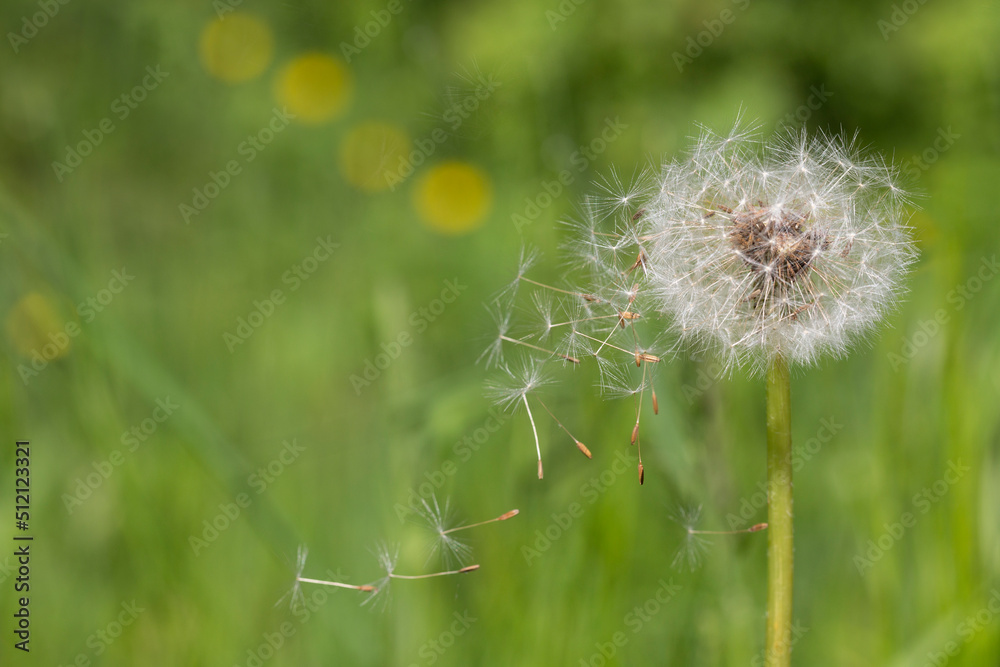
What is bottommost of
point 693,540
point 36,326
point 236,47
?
point 693,540

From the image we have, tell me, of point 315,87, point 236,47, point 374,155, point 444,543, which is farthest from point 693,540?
point 236,47

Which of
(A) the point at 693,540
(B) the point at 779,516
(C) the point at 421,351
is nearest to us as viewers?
(B) the point at 779,516

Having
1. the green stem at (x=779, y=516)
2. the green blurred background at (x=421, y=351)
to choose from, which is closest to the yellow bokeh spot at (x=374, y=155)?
the green blurred background at (x=421, y=351)

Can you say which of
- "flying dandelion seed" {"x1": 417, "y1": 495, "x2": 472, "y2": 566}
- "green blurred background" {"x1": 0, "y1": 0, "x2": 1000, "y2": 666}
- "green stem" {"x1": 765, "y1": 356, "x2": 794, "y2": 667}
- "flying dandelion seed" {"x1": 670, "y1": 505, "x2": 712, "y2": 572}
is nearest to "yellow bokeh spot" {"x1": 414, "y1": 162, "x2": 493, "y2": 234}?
"green blurred background" {"x1": 0, "y1": 0, "x2": 1000, "y2": 666}

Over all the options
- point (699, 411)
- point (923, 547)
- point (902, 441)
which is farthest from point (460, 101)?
point (923, 547)

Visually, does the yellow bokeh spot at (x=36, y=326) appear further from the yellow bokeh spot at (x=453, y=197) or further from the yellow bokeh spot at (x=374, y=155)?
the yellow bokeh spot at (x=453, y=197)

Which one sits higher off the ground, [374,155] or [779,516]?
[779,516]

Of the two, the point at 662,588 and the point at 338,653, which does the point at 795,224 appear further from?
the point at 338,653

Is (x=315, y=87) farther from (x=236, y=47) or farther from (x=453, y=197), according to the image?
(x=453, y=197)
